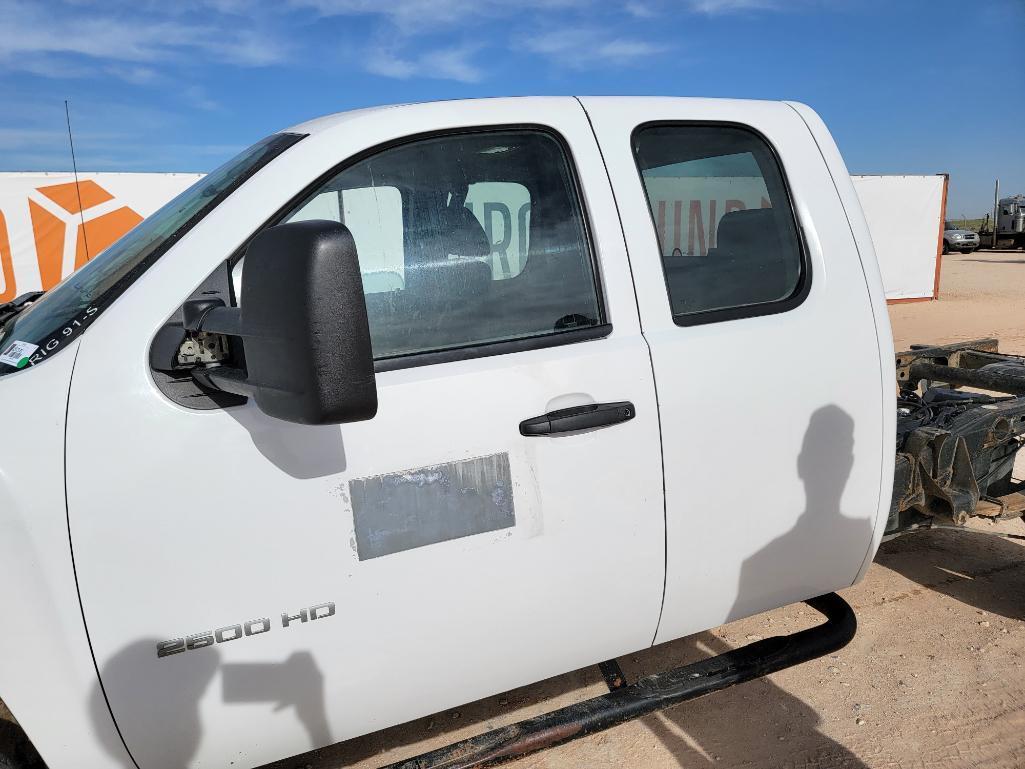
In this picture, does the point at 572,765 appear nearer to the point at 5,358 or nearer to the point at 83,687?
the point at 83,687

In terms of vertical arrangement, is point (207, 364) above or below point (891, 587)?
above

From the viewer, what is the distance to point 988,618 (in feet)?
11.9

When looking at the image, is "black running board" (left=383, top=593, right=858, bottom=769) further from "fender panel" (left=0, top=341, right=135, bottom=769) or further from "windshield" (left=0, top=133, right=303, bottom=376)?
"windshield" (left=0, top=133, right=303, bottom=376)

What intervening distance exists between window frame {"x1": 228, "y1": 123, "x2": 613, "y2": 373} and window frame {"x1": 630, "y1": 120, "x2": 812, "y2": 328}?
20cm

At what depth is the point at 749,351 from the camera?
90.4 inches

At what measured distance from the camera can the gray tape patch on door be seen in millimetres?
1846

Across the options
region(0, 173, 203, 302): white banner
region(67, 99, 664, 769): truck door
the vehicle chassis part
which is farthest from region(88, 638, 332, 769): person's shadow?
region(0, 173, 203, 302): white banner

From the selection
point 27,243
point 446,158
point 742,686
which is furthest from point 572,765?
point 27,243

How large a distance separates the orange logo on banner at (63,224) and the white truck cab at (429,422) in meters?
10.8

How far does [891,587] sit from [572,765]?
2158 mm

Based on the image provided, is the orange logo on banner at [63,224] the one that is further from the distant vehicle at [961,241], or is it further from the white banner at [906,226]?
the distant vehicle at [961,241]

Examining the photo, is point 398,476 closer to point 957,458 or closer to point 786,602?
point 786,602

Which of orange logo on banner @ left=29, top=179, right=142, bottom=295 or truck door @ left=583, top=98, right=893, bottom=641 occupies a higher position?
orange logo on banner @ left=29, top=179, right=142, bottom=295

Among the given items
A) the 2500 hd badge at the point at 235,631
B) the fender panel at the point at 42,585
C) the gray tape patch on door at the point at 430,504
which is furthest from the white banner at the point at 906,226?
the fender panel at the point at 42,585
